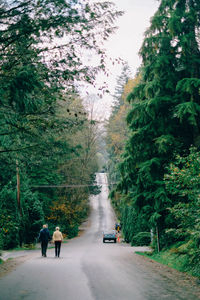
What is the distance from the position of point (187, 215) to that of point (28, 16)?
704 centimetres

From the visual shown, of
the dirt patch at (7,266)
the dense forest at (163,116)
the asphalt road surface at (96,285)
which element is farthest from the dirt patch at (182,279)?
the dirt patch at (7,266)

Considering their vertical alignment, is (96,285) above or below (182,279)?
above

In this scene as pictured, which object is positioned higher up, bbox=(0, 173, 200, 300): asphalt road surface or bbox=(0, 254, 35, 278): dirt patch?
bbox=(0, 173, 200, 300): asphalt road surface

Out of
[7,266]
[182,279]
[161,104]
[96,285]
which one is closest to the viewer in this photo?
[96,285]

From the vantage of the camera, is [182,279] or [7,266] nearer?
[182,279]

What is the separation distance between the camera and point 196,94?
14.6 metres

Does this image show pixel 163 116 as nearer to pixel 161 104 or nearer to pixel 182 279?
pixel 161 104

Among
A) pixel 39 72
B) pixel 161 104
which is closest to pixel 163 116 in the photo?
pixel 161 104

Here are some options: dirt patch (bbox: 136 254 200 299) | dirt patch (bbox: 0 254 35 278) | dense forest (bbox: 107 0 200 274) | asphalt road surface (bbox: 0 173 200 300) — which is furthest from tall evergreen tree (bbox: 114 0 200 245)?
dirt patch (bbox: 0 254 35 278)

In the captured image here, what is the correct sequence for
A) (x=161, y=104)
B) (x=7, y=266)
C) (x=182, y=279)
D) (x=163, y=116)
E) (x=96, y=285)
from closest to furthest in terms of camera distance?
(x=96, y=285) → (x=182, y=279) → (x=7, y=266) → (x=161, y=104) → (x=163, y=116)

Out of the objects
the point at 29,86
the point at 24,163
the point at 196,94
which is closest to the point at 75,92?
the point at 29,86

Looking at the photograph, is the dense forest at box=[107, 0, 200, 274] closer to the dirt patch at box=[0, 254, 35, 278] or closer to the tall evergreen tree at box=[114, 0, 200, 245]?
the tall evergreen tree at box=[114, 0, 200, 245]

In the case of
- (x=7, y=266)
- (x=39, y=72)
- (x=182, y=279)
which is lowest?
(x=7, y=266)

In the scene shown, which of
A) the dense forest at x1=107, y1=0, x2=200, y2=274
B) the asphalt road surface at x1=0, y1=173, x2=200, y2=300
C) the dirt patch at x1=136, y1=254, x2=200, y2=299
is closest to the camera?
the asphalt road surface at x1=0, y1=173, x2=200, y2=300
